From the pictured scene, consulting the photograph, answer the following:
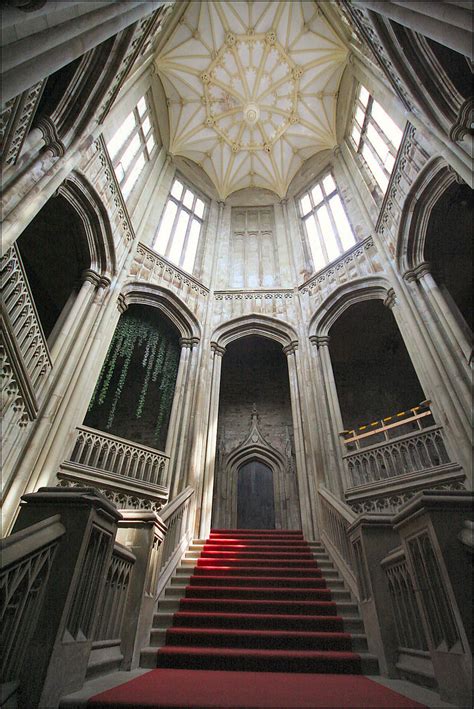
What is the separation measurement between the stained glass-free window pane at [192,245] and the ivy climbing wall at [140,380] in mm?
2544

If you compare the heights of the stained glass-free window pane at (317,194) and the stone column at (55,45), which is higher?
the stained glass-free window pane at (317,194)

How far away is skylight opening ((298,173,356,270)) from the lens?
35.7 feet

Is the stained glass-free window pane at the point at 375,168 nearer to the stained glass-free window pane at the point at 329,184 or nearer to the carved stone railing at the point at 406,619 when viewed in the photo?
the stained glass-free window pane at the point at 329,184

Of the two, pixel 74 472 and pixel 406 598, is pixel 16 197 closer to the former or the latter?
pixel 74 472

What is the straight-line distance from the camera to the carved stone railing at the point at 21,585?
74.6 inches

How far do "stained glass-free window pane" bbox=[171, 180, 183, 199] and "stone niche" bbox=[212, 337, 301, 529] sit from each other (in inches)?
240

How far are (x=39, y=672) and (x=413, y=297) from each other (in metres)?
8.15

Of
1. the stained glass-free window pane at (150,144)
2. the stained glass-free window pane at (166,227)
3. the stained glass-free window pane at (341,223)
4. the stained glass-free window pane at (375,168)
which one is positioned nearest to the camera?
the stained glass-free window pane at (375,168)

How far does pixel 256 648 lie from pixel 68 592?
2.03 metres

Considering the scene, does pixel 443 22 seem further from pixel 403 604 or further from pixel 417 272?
pixel 403 604

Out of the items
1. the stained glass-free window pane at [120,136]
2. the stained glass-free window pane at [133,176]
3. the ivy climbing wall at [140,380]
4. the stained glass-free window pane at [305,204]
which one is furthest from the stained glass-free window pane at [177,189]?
the ivy climbing wall at [140,380]

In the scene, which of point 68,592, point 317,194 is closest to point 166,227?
point 317,194

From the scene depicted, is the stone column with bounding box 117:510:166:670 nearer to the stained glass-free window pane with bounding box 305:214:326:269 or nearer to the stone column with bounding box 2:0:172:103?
the stone column with bounding box 2:0:172:103

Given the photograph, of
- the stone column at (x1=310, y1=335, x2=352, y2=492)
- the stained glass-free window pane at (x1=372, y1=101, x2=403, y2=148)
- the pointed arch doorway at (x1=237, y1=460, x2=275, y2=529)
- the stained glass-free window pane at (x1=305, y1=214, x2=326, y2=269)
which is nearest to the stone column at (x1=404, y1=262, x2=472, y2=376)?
the stone column at (x1=310, y1=335, x2=352, y2=492)
